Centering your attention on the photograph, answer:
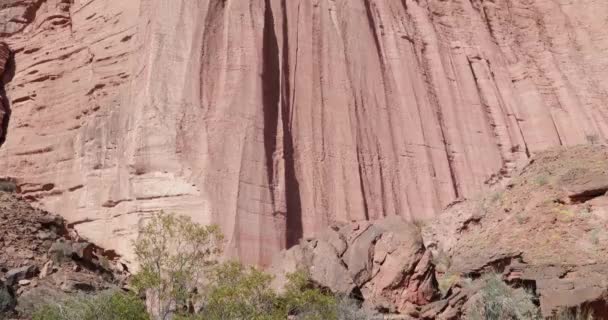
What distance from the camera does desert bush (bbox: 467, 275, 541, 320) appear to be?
508 inches

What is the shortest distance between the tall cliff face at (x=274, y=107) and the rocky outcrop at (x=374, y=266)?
2.11 metres

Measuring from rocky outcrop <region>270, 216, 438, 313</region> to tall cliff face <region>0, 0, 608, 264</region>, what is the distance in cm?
211

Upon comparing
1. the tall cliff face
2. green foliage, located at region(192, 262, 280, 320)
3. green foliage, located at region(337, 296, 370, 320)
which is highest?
the tall cliff face

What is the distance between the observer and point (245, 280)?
13180 mm

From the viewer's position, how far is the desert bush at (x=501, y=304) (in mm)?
12891

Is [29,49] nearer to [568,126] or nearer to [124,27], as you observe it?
[124,27]

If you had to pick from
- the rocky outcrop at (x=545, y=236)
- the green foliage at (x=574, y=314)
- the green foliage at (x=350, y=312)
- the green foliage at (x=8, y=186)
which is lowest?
the green foliage at (x=350, y=312)

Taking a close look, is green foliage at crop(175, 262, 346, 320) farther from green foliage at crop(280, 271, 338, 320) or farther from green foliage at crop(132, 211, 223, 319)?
green foliage at crop(132, 211, 223, 319)

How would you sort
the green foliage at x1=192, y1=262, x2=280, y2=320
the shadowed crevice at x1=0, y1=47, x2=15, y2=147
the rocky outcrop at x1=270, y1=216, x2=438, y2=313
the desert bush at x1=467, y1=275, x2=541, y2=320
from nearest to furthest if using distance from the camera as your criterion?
the green foliage at x1=192, y1=262, x2=280, y2=320
the desert bush at x1=467, y1=275, x2=541, y2=320
the rocky outcrop at x1=270, y1=216, x2=438, y2=313
the shadowed crevice at x1=0, y1=47, x2=15, y2=147

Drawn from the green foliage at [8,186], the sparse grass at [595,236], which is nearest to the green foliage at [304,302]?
the sparse grass at [595,236]

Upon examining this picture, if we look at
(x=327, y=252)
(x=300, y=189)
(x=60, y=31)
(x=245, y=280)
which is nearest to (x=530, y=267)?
(x=327, y=252)

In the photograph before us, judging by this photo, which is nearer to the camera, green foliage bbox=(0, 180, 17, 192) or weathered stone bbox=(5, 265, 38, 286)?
weathered stone bbox=(5, 265, 38, 286)

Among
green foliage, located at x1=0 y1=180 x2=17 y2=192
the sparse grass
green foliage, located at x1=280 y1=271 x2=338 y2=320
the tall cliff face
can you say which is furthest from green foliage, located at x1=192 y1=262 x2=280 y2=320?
green foliage, located at x1=0 y1=180 x2=17 y2=192

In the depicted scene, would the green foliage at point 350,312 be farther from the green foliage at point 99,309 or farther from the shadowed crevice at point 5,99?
the shadowed crevice at point 5,99
